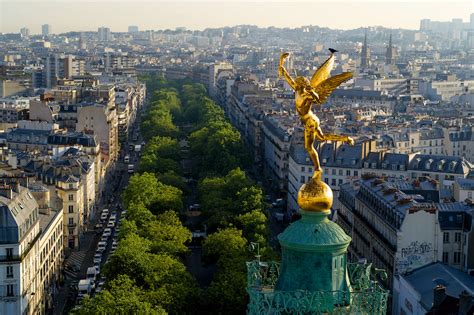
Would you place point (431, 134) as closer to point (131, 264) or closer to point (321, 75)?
point (131, 264)

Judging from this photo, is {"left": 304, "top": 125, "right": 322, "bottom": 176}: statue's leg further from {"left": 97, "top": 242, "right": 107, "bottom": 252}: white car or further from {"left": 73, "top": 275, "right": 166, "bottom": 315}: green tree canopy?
{"left": 97, "top": 242, "right": 107, "bottom": 252}: white car

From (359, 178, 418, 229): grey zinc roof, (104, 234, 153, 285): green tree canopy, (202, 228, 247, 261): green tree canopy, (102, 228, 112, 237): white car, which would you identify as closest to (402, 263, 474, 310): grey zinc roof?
(359, 178, 418, 229): grey zinc roof

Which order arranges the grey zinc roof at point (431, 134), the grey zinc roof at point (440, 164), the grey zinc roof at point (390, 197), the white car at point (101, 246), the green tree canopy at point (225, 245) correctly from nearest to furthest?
the grey zinc roof at point (390, 197) < the green tree canopy at point (225, 245) < the white car at point (101, 246) < the grey zinc roof at point (440, 164) < the grey zinc roof at point (431, 134)

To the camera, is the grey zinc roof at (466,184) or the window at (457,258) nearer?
the window at (457,258)

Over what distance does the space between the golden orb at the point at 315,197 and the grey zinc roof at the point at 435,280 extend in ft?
139

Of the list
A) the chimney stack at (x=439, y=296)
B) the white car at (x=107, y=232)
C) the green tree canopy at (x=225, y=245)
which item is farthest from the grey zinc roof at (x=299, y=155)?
the chimney stack at (x=439, y=296)

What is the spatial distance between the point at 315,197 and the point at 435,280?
4688cm

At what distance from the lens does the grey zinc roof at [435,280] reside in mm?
59812

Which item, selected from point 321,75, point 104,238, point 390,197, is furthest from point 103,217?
Answer: point 321,75

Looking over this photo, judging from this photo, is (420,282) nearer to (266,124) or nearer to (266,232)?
(266,232)

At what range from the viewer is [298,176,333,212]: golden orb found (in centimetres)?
1820

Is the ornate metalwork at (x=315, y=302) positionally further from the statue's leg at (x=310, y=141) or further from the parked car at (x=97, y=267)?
the parked car at (x=97, y=267)

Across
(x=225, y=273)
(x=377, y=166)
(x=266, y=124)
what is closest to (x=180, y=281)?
(x=225, y=273)

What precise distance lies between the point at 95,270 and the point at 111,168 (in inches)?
2475
